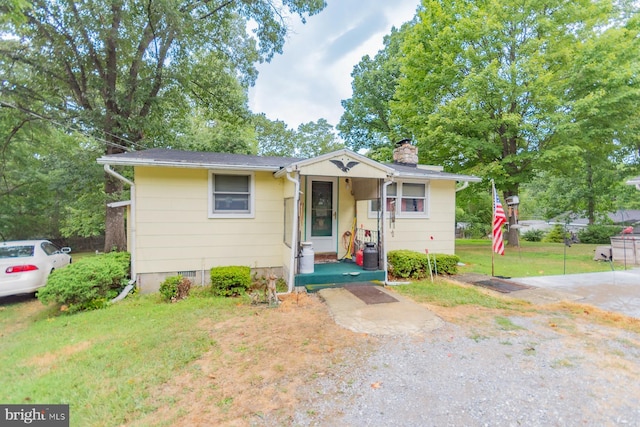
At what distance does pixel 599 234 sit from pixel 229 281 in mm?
20664

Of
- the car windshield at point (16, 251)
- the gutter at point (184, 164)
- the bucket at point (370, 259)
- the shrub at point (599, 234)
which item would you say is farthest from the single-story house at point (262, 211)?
the shrub at point (599, 234)

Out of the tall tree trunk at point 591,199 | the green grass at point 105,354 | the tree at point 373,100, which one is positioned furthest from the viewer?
the tree at point 373,100

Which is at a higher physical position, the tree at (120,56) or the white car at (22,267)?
the tree at (120,56)

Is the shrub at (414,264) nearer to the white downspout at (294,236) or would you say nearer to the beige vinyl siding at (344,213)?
the beige vinyl siding at (344,213)

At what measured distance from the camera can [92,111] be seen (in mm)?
9211

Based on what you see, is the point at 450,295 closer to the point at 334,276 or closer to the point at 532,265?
the point at 334,276

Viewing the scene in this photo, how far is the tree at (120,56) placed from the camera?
8.62 meters

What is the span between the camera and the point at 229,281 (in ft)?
19.6

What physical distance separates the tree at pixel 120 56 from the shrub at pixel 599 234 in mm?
19171

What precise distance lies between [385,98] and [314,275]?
52.8ft

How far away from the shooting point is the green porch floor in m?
6.15

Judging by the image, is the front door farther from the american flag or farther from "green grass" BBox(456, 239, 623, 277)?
the american flag

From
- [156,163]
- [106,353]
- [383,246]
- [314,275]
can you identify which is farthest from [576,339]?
[156,163]

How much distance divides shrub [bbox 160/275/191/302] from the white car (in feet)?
10.1
